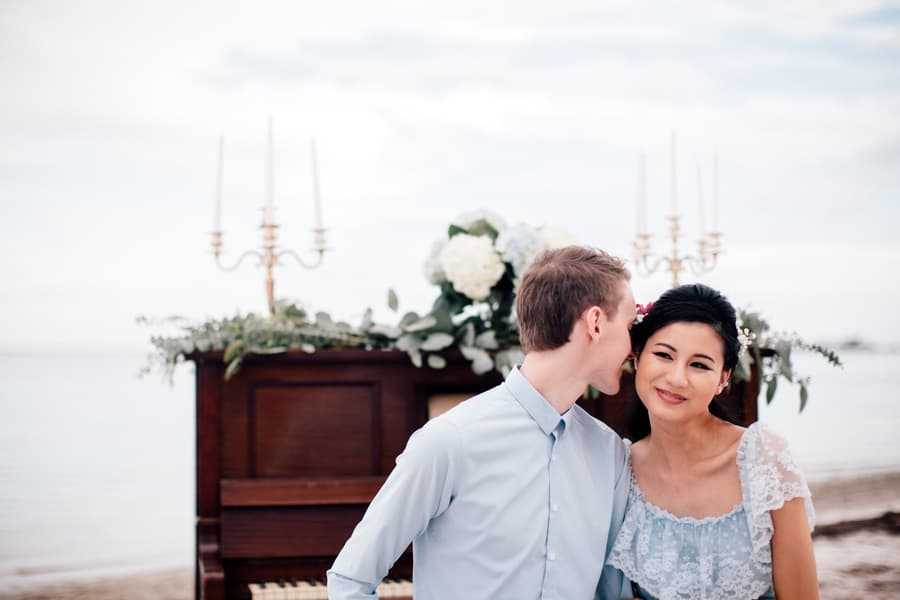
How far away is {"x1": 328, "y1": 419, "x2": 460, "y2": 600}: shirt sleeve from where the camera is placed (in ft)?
5.65

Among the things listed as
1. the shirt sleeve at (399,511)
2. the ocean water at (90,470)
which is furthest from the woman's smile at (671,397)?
the ocean water at (90,470)

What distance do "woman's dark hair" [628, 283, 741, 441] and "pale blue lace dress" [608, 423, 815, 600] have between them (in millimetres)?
203

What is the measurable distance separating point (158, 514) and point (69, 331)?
4.13 feet

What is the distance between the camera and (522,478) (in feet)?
5.98

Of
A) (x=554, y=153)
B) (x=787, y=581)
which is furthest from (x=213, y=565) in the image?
(x=554, y=153)

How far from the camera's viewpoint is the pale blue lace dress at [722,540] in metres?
1.95

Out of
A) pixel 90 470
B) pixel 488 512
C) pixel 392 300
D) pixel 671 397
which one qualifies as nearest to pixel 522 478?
pixel 488 512

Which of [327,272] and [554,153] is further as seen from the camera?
[554,153]

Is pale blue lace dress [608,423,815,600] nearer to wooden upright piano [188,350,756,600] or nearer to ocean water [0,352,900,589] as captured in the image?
wooden upright piano [188,350,756,600]

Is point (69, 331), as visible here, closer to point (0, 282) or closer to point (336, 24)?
point (0, 282)

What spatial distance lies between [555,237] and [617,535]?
1.37 meters

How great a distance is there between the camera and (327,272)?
572 centimetres

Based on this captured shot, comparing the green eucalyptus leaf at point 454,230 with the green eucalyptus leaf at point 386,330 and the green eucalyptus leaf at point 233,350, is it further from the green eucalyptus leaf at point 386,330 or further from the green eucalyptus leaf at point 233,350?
the green eucalyptus leaf at point 233,350

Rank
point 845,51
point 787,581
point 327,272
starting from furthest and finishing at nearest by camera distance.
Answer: point 845,51 < point 327,272 < point 787,581
